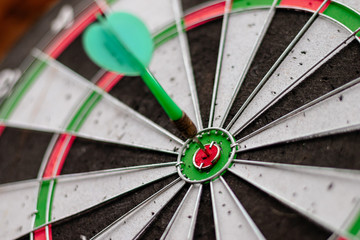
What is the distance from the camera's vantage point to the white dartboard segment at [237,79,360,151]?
2.79 ft

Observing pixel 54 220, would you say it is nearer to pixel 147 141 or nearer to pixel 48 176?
pixel 48 176

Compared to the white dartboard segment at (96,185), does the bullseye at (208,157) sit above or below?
below

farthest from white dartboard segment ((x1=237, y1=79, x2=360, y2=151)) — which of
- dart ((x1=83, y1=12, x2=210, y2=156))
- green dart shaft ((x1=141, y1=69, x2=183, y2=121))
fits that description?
dart ((x1=83, y1=12, x2=210, y2=156))

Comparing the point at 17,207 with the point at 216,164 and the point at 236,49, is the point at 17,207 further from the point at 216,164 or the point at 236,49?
the point at 236,49

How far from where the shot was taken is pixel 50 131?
54.4 inches

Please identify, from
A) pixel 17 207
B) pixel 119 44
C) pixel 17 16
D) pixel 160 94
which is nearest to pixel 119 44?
pixel 119 44

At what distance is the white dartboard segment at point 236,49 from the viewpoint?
3.54ft

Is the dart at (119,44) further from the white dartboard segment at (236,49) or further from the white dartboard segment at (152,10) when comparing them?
the white dartboard segment at (152,10)

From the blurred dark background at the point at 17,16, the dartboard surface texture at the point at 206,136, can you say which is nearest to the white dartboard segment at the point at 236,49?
the dartboard surface texture at the point at 206,136

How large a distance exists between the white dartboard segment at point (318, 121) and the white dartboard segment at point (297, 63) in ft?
0.21

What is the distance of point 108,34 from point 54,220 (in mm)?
642

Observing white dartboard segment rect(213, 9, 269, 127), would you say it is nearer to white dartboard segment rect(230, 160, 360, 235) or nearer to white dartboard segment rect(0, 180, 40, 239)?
white dartboard segment rect(230, 160, 360, 235)

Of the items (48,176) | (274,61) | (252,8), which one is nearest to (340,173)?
(274,61)

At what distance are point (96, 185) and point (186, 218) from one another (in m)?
0.33
